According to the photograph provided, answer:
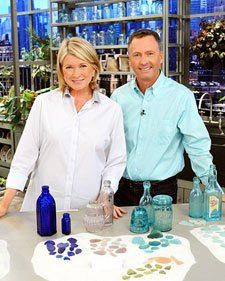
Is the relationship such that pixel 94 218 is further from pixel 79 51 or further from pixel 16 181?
pixel 79 51

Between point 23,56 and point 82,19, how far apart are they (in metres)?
1.30

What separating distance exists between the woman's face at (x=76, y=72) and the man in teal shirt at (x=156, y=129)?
0.35 metres

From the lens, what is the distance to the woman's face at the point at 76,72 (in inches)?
86.5

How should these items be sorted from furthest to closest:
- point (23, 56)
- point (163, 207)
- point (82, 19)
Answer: point (23, 56) → point (82, 19) → point (163, 207)

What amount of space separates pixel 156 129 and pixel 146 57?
16.0 inches

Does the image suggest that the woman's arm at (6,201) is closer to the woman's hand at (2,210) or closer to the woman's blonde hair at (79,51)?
the woman's hand at (2,210)

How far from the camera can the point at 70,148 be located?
2258 millimetres

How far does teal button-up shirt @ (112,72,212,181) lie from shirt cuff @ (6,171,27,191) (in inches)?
23.4

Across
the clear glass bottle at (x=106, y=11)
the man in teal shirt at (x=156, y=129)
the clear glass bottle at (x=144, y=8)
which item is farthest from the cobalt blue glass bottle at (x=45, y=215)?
the clear glass bottle at (x=106, y=11)

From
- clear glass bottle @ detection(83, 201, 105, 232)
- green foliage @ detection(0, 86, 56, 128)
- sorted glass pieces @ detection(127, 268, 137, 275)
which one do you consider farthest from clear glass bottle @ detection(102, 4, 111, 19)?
sorted glass pieces @ detection(127, 268, 137, 275)

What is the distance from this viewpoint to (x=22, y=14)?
22.5 ft

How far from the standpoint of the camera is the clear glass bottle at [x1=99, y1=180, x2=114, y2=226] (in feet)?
6.69

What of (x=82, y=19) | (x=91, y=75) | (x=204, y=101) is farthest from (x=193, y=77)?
(x=91, y=75)

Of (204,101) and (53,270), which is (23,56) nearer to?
(204,101)
